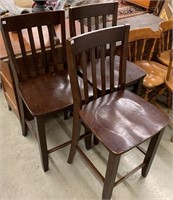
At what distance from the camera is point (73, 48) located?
1.03 metres

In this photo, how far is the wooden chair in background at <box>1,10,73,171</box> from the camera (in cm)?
130

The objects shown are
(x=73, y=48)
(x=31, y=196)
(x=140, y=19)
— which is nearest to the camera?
(x=73, y=48)

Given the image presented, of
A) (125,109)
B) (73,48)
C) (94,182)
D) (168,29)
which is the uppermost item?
(73,48)

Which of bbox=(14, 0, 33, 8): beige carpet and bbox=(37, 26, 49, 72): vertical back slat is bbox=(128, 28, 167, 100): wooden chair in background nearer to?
bbox=(37, 26, 49, 72): vertical back slat

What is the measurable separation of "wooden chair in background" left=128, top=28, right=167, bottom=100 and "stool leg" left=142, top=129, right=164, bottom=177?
631 millimetres

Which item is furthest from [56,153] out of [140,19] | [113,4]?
[140,19]

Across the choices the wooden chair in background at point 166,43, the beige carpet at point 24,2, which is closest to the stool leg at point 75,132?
the wooden chair in background at point 166,43

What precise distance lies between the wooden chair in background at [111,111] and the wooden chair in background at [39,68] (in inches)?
7.2

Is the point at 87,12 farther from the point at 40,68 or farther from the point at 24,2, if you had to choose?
the point at 24,2

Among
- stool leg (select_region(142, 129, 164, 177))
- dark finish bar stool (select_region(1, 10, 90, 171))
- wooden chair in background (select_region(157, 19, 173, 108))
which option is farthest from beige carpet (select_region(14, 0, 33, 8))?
stool leg (select_region(142, 129, 164, 177))

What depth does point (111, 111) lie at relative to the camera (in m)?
1.26

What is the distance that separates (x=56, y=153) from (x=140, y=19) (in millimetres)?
1658

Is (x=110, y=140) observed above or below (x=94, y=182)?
above

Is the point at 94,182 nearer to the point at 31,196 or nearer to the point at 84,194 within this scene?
the point at 84,194
